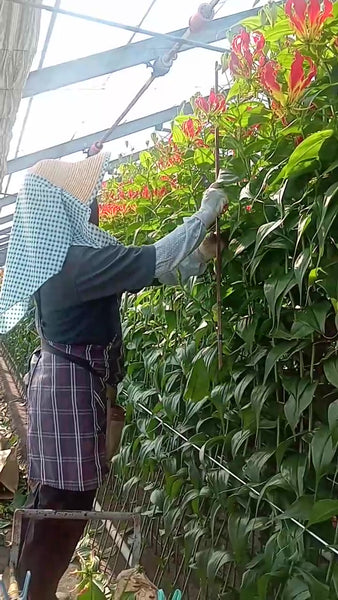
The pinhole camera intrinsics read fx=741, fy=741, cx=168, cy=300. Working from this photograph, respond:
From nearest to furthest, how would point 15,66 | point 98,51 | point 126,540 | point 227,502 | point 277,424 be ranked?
point 277,424 < point 227,502 < point 15,66 < point 126,540 < point 98,51

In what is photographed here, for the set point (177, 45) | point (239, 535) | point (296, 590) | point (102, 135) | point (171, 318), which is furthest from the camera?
point (102, 135)

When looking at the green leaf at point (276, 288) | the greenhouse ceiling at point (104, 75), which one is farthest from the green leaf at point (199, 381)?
the greenhouse ceiling at point (104, 75)

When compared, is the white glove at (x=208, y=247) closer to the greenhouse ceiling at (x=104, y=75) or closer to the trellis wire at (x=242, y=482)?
the trellis wire at (x=242, y=482)

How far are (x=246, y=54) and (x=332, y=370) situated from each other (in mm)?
465

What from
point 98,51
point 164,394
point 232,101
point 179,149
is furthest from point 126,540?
point 98,51

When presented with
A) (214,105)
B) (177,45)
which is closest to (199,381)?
(214,105)

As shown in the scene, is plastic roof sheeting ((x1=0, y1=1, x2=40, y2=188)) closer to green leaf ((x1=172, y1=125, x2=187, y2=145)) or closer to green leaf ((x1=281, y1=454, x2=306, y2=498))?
green leaf ((x1=172, y1=125, x2=187, y2=145))

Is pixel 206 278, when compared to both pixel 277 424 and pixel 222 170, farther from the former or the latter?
pixel 277 424

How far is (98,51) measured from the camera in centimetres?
388

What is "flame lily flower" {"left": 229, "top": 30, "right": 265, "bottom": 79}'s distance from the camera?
106 centimetres

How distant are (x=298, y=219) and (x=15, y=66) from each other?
0.78m

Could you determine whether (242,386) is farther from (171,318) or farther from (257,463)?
(171,318)

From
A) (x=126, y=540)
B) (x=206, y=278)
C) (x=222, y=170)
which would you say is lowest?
(x=126, y=540)

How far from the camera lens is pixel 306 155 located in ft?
3.16
